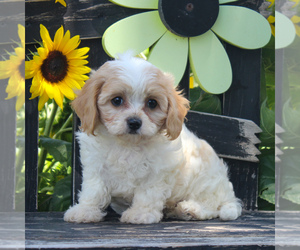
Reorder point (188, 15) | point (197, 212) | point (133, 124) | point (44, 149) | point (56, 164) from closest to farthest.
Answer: point (133, 124) < point (197, 212) < point (188, 15) < point (44, 149) < point (56, 164)

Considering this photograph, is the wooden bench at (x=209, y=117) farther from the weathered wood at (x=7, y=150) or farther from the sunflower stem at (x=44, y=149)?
the sunflower stem at (x=44, y=149)

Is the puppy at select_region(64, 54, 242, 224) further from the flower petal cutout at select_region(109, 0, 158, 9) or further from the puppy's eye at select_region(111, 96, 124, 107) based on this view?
the flower petal cutout at select_region(109, 0, 158, 9)

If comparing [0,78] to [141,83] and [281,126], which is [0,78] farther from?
[281,126]

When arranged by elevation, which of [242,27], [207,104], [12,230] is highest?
[242,27]

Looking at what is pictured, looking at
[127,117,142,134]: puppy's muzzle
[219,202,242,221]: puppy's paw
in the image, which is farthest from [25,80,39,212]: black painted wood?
[219,202,242,221]: puppy's paw

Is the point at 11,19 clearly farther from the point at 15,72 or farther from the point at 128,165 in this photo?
the point at 128,165

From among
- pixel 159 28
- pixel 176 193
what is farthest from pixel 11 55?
pixel 176 193

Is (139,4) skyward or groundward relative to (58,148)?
skyward

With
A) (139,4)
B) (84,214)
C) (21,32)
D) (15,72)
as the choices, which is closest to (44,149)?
(15,72)
